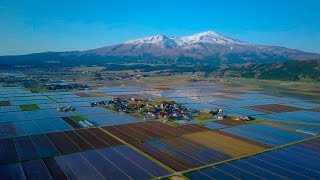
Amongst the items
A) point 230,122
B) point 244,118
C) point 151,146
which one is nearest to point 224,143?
point 151,146

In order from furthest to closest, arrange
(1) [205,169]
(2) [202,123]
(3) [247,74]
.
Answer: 1. (3) [247,74]
2. (2) [202,123]
3. (1) [205,169]

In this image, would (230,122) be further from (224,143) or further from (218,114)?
(224,143)

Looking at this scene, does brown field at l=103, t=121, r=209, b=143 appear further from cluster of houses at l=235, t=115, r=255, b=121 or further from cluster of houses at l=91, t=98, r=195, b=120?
cluster of houses at l=235, t=115, r=255, b=121

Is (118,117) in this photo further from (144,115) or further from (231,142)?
(231,142)

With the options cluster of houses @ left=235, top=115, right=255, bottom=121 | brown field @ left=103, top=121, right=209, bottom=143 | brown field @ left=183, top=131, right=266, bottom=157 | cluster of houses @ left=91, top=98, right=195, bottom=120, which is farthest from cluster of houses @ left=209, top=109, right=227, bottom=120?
brown field @ left=183, top=131, right=266, bottom=157

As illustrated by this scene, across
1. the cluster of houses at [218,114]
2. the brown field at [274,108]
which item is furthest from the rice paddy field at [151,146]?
the brown field at [274,108]

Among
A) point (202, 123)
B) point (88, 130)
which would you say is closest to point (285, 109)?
point (202, 123)

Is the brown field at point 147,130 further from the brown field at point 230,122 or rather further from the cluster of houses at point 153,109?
the cluster of houses at point 153,109

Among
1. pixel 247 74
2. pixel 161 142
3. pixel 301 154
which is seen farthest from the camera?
pixel 247 74
